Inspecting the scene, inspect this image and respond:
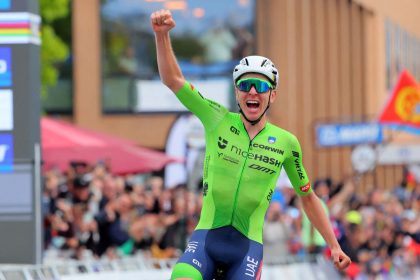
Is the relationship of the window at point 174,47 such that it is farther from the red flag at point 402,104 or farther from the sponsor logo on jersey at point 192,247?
the sponsor logo on jersey at point 192,247

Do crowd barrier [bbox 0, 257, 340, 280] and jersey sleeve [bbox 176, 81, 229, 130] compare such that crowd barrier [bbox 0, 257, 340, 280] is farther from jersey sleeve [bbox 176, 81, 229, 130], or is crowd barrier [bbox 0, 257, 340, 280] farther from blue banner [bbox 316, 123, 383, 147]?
blue banner [bbox 316, 123, 383, 147]

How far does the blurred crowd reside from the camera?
50.1 feet

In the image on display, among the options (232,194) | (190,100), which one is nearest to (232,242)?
(232,194)

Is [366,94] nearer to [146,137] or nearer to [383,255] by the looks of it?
[146,137]

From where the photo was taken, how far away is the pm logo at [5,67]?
12172 mm

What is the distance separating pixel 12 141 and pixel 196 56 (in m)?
22.1

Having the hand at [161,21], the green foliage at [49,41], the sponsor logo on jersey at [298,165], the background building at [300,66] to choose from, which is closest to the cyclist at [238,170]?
the sponsor logo on jersey at [298,165]

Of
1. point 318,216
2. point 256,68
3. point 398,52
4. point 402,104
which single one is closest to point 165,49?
point 256,68

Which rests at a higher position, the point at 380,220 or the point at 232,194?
the point at 232,194

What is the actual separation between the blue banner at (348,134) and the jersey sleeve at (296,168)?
19802 millimetres

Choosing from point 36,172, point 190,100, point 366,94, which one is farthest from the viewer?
point 366,94

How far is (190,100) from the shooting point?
8117 millimetres

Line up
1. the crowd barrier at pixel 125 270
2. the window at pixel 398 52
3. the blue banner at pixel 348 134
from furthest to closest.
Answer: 1. the window at pixel 398 52
2. the blue banner at pixel 348 134
3. the crowd barrier at pixel 125 270

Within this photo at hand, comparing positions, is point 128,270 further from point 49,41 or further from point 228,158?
point 49,41
